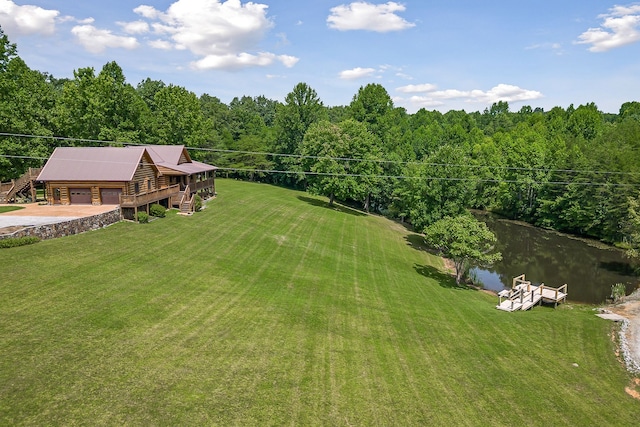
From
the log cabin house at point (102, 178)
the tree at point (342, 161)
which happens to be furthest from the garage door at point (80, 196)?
the tree at point (342, 161)

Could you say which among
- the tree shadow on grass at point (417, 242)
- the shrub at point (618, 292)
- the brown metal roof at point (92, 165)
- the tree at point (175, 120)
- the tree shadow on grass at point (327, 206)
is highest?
the tree at point (175, 120)

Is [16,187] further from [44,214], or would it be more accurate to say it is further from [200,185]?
[200,185]

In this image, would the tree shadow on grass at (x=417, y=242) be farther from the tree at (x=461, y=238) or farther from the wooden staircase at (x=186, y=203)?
the wooden staircase at (x=186, y=203)

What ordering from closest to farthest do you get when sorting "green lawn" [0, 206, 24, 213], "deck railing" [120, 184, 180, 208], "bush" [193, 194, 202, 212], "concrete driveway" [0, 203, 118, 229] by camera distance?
"concrete driveway" [0, 203, 118, 229] → "green lawn" [0, 206, 24, 213] → "deck railing" [120, 184, 180, 208] → "bush" [193, 194, 202, 212]

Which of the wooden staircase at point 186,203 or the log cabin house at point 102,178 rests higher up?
the log cabin house at point 102,178

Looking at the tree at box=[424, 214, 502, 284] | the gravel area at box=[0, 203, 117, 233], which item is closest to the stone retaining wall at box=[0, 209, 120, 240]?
the gravel area at box=[0, 203, 117, 233]

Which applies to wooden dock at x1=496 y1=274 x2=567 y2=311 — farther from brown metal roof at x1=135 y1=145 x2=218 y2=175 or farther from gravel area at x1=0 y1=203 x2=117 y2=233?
brown metal roof at x1=135 y1=145 x2=218 y2=175

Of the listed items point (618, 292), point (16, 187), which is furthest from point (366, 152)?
point (16, 187)
